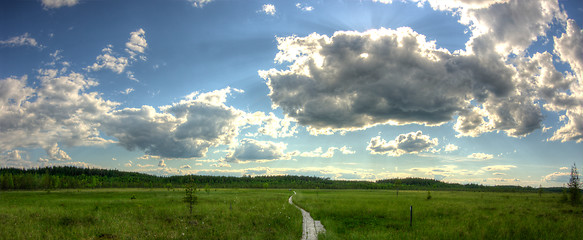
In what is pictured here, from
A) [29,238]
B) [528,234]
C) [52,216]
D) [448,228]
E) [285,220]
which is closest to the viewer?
[29,238]

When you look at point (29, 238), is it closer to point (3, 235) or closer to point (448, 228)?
point (3, 235)

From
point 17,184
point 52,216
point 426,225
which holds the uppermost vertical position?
point 426,225

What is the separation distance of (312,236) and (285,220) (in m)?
6.32

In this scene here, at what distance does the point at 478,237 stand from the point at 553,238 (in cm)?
477

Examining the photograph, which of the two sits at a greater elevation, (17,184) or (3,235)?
(3,235)

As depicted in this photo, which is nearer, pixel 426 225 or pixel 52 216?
pixel 426 225

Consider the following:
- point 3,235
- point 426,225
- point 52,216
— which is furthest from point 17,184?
point 426,225

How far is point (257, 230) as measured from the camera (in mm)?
20484

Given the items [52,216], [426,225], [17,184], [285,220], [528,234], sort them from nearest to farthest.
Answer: [528,234]
[426,225]
[285,220]
[52,216]
[17,184]

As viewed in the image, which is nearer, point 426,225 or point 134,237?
point 134,237

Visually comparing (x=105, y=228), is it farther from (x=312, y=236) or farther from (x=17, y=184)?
(x=17, y=184)

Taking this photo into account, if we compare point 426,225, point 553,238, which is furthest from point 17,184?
point 553,238

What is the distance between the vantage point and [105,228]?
20.9 m

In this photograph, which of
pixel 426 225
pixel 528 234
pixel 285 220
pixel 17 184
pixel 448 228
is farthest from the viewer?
pixel 17 184
